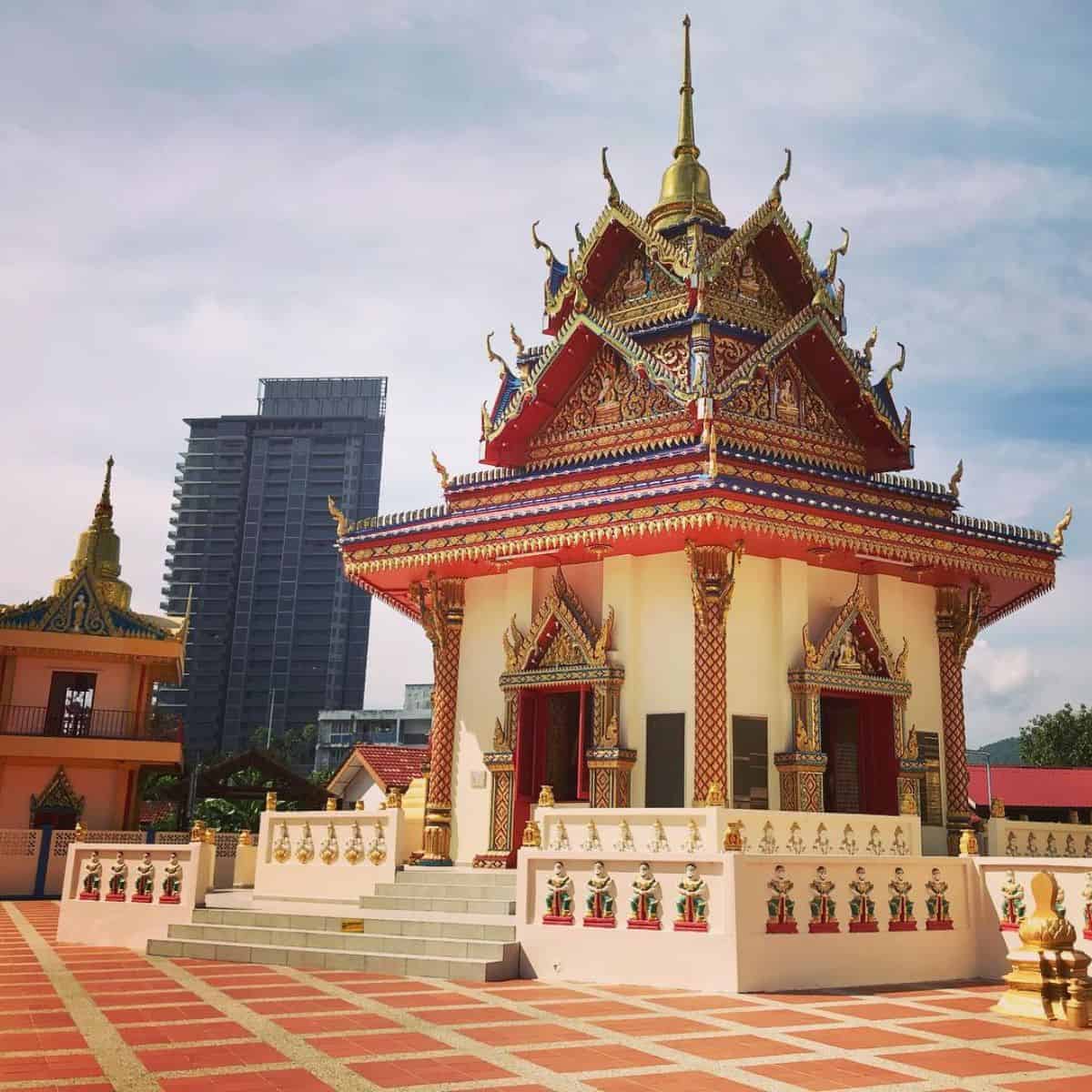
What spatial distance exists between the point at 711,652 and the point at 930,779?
4110 mm

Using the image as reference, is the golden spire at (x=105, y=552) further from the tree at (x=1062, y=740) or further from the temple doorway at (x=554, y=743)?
the tree at (x=1062, y=740)

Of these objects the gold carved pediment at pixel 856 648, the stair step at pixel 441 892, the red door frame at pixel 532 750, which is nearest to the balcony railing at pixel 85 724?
the red door frame at pixel 532 750

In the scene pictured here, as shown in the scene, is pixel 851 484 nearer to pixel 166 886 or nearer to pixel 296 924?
pixel 296 924

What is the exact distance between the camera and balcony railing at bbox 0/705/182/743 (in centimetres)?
2941

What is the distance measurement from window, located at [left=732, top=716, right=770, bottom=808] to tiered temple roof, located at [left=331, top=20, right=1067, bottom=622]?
2.23m

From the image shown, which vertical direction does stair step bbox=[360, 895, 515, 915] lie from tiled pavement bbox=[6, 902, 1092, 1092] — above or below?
above

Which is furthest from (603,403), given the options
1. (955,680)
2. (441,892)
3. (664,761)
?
(441,892)

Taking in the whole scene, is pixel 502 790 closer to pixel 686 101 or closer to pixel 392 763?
pixel 686 101

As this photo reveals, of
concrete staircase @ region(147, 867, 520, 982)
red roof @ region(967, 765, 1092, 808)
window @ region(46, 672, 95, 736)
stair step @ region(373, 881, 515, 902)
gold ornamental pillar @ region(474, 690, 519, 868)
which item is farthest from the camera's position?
red roof @ region(967, 765, 1092, 808)

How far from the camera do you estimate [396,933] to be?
11836 mm

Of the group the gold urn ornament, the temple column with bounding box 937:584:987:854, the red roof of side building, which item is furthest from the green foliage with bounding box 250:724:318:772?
the gold urn ornament

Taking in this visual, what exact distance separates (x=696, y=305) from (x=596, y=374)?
179cm

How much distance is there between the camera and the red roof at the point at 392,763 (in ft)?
108

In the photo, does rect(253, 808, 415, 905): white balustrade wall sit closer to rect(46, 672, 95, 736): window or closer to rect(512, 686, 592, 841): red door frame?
rect(512, 686, 592, 841): red door frame
